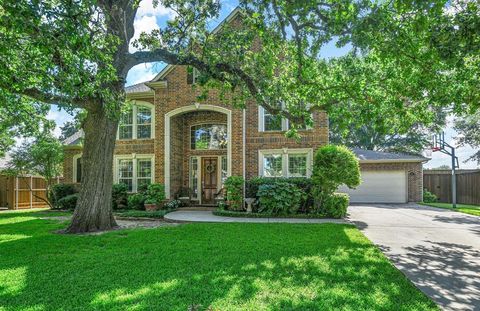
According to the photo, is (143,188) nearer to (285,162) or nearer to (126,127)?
(126,127)

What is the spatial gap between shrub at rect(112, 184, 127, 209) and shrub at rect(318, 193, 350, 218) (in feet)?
30.7

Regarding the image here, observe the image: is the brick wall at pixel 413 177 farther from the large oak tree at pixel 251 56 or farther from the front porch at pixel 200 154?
the front porch at pixel 200 154

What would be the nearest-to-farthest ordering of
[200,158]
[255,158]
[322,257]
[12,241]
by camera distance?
[322,257] < [12,241] < [255,158] < [200,158]

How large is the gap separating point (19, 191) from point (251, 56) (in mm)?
17770

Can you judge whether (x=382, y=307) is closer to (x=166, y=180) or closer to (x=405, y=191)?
(x=166, y=180)

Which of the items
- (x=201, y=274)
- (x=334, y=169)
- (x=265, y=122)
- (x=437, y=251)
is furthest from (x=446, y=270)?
(x=265, y=122)

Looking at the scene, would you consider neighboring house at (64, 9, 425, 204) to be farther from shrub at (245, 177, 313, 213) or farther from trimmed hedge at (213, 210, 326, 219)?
trimmed hedge at (213, 210, 326, 219)

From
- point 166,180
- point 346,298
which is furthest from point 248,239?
point 166,180

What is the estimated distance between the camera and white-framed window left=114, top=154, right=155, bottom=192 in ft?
51.5

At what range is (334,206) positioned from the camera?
11.8 meters

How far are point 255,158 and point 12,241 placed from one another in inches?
367

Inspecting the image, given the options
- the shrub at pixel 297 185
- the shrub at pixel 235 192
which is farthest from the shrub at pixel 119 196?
the shrub at pixel 297 185

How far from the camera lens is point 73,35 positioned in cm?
514

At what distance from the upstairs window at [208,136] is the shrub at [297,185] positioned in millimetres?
3265
